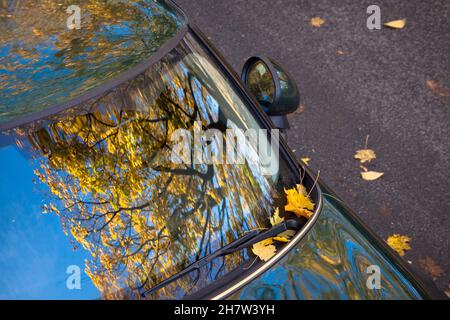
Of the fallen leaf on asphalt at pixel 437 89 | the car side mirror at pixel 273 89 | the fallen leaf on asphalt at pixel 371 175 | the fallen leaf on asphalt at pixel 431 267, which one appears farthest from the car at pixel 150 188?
the fallen leaf on asphalt at pixel 437 89

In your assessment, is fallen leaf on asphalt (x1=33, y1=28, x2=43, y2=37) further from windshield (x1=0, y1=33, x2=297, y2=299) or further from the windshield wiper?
the windshield wiper

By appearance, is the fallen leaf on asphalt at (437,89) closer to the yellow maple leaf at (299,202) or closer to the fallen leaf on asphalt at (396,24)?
the fallen leaf on asphalt at (396,24)

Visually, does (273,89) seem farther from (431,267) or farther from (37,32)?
(431,267)

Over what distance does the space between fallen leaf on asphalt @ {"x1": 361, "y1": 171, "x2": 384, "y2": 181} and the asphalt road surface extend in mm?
36

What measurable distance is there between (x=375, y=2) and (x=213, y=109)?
3984 millimetres

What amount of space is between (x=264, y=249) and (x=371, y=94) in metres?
3.19

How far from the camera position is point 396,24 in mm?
5531

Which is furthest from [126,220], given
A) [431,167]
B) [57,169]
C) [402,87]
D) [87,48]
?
[402,87]

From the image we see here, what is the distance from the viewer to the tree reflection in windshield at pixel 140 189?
1.92 metres

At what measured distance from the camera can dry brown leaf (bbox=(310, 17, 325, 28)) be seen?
5.69 metres

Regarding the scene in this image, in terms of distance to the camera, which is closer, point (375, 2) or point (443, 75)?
point (443, 75)

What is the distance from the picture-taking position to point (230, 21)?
5.81m

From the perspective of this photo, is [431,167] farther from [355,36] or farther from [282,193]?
[282,193]

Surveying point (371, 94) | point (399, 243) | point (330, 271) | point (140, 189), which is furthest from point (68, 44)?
point (371, 94)
